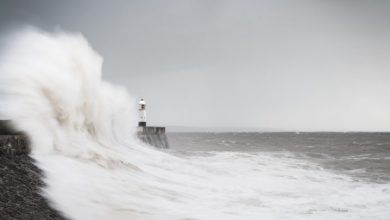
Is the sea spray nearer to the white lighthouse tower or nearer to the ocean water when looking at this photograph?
the ocean water

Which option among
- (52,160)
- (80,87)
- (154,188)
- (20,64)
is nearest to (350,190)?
(154,188)

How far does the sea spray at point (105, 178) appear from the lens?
4.88m

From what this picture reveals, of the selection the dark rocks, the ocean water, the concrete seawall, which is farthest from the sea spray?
the concrete seawall

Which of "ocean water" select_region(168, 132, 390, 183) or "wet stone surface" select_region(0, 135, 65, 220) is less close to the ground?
"wet stone surface" select_region(0, 135, 65, 220)

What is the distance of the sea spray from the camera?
488 cm

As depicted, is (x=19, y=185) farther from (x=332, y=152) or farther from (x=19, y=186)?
(x=332, y=152)

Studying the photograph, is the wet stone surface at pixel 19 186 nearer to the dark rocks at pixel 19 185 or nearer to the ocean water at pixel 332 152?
the dark rocks at pixel 19 185

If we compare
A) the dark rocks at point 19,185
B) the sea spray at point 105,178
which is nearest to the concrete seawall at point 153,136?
the sea spray at point 105,178

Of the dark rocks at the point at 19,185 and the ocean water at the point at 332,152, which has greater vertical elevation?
the dark rocks at the point at 19,185

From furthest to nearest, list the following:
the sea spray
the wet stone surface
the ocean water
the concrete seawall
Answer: the concrete seawall < the ocean water < the sea spray < the wet stone surface

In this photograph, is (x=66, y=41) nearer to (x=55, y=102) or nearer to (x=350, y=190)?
(x=55, y=102)

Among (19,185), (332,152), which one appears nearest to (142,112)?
(332,152)

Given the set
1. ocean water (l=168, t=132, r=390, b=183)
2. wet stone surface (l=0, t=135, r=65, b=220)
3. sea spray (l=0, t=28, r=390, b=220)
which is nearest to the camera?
wet stone surface (l=0, t=135, r=65, b=220)

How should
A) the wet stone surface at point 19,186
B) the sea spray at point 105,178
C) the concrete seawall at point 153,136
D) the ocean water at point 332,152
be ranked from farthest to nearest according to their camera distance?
the concrete seawall at point 153,136 < the ocean water at point 332,152 < the sea spray at point 105,178 < the wet stone surface at point 19,186
